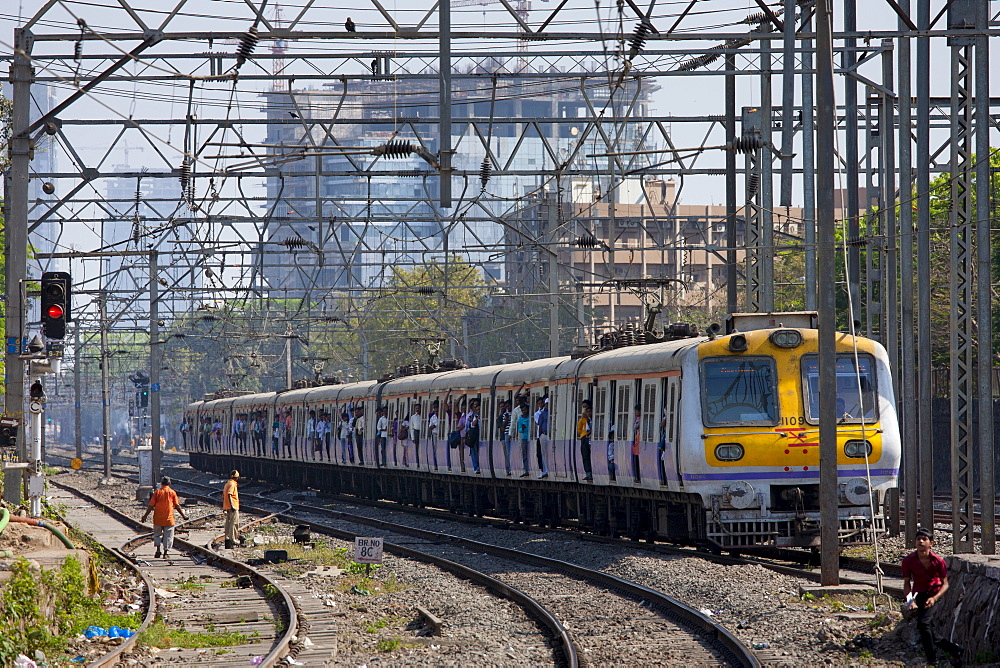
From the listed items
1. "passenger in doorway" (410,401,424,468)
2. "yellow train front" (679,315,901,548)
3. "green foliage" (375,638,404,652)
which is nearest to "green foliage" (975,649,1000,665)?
"green foliage" (375,638,404,652)

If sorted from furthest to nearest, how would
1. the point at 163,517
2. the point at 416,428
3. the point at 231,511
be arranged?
the point at 416,428
the point at 231,511
the point at 163,517

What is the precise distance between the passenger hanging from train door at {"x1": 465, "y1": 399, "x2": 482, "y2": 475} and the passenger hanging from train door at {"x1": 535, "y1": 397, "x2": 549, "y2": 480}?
10.7 ft

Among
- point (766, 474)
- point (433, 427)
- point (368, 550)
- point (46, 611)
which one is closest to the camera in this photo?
point (46, 611)

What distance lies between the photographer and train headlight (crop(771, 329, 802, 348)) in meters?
17.1

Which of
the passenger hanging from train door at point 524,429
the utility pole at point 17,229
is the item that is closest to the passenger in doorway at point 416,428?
the passenger hanging from train door at point 524,429

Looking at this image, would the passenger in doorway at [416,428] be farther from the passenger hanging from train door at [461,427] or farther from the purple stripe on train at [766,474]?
the purple stripe on train at [766,474]

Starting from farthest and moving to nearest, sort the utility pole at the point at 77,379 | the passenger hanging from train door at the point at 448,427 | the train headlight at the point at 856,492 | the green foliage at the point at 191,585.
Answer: the utility pole at the point at 77,379 → the passenger hanging from train door at the point at 448,427 → the green foliage at the point at 191,585 → the train headlight at the point at 856,492

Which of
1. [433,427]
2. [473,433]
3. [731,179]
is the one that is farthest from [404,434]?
[731,179]

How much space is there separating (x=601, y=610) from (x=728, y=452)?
4.12 meters

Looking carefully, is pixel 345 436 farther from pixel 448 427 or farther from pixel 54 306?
pixel 54 306

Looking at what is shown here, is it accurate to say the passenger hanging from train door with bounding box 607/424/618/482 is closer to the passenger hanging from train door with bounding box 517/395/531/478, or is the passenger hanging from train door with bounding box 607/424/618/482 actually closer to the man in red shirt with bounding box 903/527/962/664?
the passenger hanging from train door with bounding box 517/395/531/478

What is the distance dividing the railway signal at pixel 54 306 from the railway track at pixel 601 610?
5.61 meters

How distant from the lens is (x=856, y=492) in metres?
16.5

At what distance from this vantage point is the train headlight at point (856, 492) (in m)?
16.5
